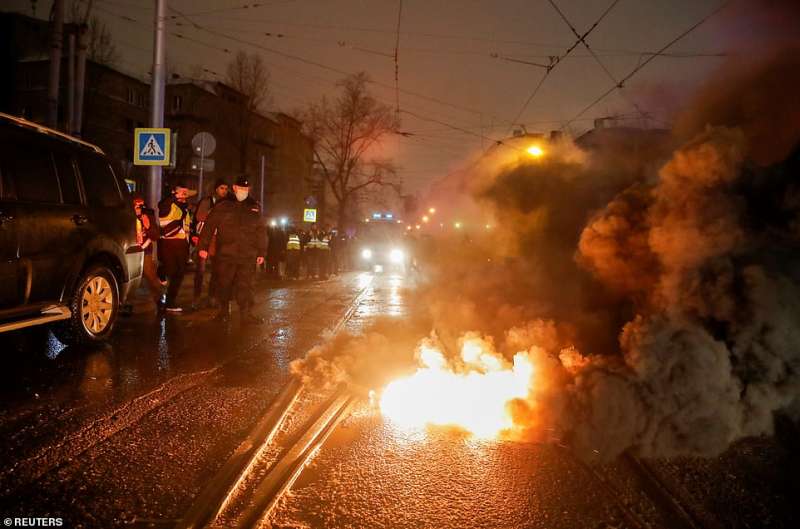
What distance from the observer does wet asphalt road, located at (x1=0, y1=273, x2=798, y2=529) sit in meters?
2.71

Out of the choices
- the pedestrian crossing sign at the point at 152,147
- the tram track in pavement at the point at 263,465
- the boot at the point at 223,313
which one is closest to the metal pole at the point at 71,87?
the pedestrian crossing sign at the point at 152,147

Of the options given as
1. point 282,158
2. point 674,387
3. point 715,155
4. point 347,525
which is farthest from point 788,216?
point 282,158

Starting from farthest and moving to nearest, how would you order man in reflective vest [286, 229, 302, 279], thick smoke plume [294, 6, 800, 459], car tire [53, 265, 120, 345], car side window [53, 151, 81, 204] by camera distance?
man in reflective vest [286, 229, 302, 279] < car tire [53, 265, 120, 345] < car side window [53, 151, 81, 204] < thick smoke plume [294, 6, 800, 459]

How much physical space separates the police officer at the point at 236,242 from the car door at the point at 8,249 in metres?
2.68

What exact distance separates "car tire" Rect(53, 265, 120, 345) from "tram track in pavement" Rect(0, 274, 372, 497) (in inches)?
54.6

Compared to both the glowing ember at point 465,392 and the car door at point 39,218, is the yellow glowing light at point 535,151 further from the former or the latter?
the car door at point 39,218

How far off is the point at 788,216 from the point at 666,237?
743mm

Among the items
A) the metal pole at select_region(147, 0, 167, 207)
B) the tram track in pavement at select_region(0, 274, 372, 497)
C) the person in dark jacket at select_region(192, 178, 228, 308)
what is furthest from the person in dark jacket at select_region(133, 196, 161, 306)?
the tram track in pavement at select_region(0, 274, 372, 497)

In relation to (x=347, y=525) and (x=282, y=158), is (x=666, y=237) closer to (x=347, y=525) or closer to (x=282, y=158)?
(x=347, y=525)

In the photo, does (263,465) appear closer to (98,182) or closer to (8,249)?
(8,249)

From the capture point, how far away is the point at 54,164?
5246 millimetres

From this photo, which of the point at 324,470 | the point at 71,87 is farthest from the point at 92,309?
the point at 71,87

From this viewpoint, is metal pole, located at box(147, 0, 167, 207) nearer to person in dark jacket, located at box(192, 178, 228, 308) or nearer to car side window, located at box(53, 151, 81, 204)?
person in dark jacket, located at box(192, 178, 228, 308)

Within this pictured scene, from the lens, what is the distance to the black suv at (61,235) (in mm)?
4633
